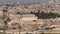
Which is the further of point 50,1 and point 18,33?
point 50,1

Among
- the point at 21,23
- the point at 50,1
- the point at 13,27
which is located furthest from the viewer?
the point at 50,1

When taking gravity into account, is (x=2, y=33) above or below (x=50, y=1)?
below

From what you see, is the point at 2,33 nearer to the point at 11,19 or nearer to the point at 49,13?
the point at 11,19

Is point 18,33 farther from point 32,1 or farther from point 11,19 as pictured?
point 32,1

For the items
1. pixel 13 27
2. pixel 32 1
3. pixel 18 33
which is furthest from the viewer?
pixel 32 1

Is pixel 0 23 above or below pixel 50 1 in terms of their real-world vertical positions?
below

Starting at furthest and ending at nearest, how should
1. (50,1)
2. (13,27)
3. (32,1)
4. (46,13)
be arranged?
(32,1) → (50,1) → (46,13) → (13,27)

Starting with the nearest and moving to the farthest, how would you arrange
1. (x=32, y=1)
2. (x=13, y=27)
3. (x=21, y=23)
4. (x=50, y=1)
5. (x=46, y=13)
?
(x=13, y=27)
(x=21, y=23)
(x=46, y=13)
(x=50, y=1)
(x=32, y=1)

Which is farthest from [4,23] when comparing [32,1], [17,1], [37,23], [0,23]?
[32,1]

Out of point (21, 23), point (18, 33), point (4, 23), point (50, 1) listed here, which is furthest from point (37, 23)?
point (50, 1)
